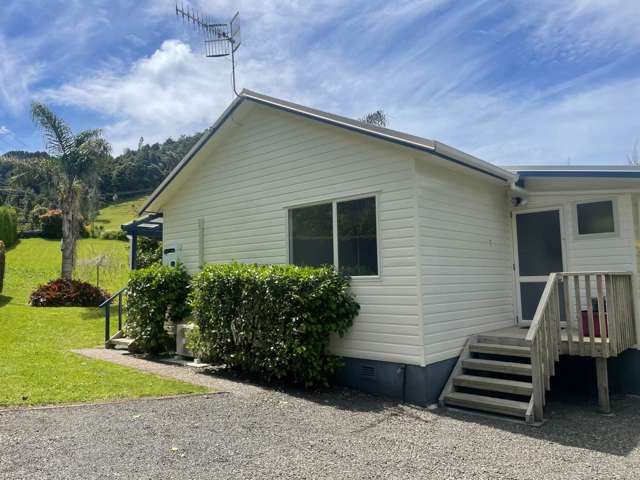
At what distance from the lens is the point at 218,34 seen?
9586 millimetres

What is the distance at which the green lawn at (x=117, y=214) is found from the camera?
45.3 meters

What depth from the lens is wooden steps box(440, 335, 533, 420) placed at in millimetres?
5961

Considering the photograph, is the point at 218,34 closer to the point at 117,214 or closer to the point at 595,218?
the point at 595,218

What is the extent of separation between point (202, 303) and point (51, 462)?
419 cm

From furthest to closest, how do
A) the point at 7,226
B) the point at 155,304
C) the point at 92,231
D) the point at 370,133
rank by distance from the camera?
the point at 92,231 < the point at 7,226 < the point at 155,304 < the point at 370,133

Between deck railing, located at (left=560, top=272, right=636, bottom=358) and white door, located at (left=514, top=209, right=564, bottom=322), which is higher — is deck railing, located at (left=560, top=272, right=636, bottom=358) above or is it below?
below

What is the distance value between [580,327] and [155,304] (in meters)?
7.62

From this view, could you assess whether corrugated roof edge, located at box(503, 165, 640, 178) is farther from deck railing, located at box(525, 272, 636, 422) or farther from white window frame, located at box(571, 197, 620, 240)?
deck railing, located at box(525, 272, 636, 422)

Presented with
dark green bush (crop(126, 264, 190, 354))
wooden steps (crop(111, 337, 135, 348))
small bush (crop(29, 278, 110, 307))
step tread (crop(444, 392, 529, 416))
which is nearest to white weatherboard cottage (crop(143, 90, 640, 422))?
step tread (crop(444, 392, 529, 416))

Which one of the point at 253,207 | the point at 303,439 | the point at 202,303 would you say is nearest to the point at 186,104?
the point at 253,207

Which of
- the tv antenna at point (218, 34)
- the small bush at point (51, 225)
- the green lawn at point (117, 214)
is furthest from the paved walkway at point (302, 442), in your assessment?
the green lawn at point (117, 214)

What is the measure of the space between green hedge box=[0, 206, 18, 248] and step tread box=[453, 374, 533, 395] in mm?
33160

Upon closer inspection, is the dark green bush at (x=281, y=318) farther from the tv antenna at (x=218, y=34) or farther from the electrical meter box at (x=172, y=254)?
the tv antenna at (x=218, y=34)

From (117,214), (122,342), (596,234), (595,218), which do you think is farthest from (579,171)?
(117,214)
